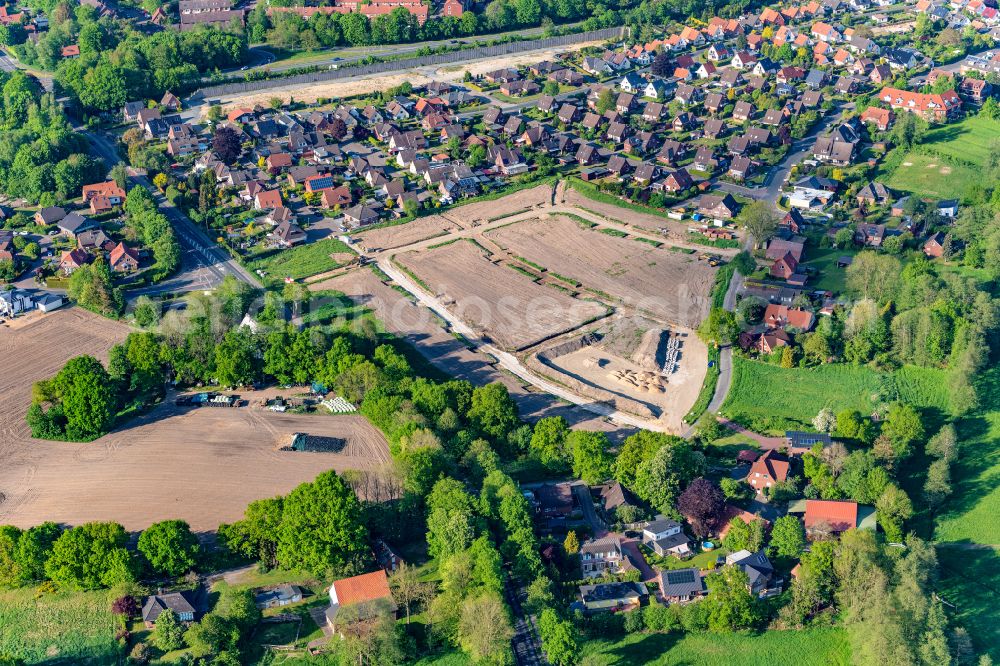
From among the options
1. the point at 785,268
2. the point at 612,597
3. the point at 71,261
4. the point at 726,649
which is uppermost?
the point at 71,261

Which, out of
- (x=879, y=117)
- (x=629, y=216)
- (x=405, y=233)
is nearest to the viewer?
(x=405, y=233)

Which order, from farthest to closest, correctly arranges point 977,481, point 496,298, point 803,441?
1. point 496,298
2. point 803,441
3. point 977,481

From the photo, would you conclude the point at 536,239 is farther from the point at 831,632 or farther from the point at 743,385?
the point at 831,632

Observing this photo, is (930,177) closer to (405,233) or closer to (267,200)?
(405,233)

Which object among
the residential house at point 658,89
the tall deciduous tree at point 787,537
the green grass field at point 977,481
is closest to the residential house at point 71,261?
the tall deciduous tree at point 787,537

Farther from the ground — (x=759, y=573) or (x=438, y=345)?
(x=438, y=345)

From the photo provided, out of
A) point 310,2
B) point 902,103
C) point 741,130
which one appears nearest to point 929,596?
point 741,130

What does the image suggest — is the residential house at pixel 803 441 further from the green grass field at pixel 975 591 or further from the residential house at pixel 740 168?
the residential house at pixel 740 168

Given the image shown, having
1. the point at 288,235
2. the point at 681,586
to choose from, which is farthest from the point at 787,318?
the point at 288,235

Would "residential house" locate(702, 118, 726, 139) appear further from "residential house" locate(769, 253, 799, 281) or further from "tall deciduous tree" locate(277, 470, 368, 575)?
"tall deciduous tree" locate(277, 470, 368, 575)
